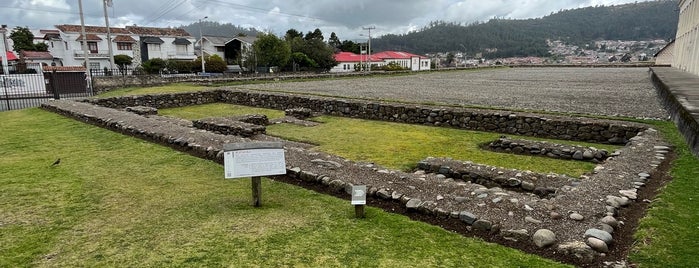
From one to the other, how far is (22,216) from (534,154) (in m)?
9.14

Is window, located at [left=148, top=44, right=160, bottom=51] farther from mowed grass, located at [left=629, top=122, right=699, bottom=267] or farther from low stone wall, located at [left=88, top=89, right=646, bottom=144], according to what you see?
mowed grass, located at [left=629, top=122, right=699, bottom=267]

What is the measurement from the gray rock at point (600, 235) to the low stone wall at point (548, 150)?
4.95 metres

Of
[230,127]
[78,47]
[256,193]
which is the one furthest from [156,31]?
[256,193]

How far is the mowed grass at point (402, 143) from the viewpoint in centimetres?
853

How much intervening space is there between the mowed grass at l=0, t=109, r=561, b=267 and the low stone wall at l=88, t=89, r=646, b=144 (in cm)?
797

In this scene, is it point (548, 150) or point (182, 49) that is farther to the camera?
point (182, 49)

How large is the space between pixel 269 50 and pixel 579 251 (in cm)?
4481

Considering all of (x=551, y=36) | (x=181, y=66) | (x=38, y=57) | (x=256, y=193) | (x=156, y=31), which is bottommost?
(x=256, y=193)

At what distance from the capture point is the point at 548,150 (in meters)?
9.11

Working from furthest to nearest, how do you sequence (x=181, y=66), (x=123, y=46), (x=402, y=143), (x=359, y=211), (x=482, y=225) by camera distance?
1. (x=123, y=46)
2. (x=181, y=66)
3. (x=402, y=143)
4. (x=359, y=211)
5. (x=482, y=225)

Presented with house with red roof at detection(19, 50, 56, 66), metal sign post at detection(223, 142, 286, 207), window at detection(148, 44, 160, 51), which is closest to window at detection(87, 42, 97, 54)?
window at detection(148, 44, 160, 51)

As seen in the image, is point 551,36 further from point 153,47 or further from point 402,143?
point 402,143

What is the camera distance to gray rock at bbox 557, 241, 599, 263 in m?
3.99

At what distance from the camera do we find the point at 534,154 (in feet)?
30.6
